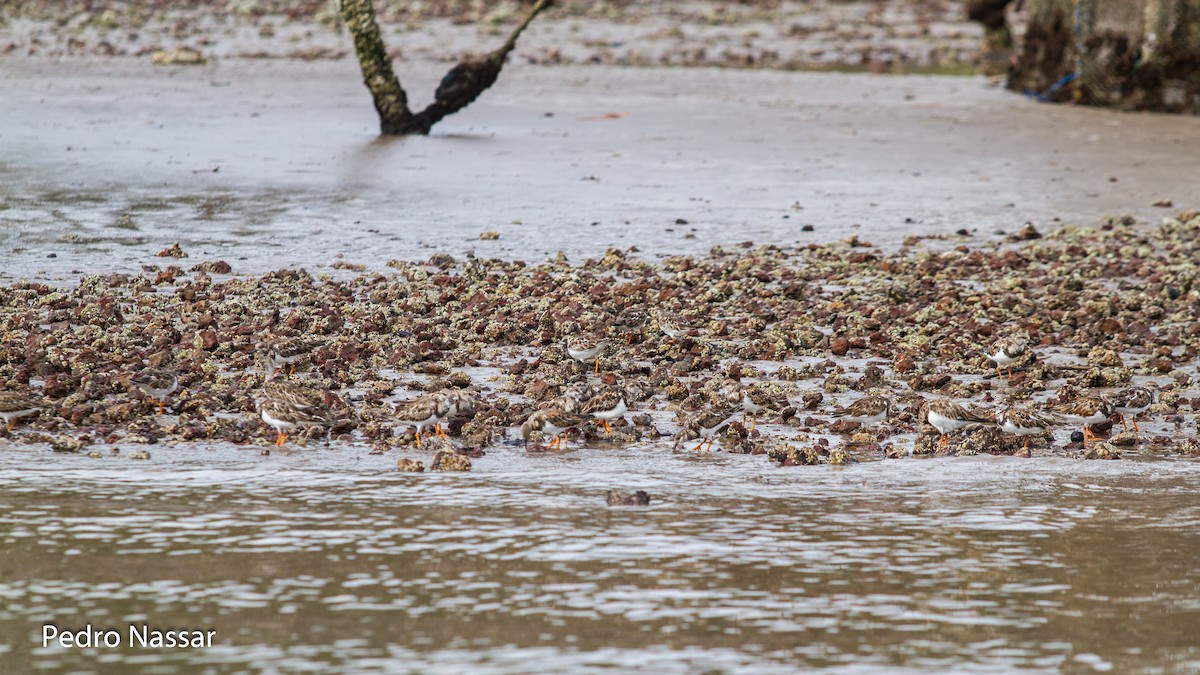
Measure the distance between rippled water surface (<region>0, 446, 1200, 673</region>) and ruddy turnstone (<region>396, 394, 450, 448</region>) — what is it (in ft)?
1.26

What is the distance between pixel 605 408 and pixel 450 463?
1.11 meters

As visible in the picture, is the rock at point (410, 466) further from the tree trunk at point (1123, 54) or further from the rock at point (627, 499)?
the tree trunk at point (1123, 54)

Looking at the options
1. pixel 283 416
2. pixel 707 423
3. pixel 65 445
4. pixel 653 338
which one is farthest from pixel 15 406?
pixel 653 338

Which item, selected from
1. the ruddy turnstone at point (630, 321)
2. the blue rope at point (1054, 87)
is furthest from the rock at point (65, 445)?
the blue rope at point (1054, 87)

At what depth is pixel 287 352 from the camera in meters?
10.5

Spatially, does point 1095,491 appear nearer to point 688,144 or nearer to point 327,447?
point 327,447

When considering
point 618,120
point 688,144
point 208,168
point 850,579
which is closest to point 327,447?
point 850,579

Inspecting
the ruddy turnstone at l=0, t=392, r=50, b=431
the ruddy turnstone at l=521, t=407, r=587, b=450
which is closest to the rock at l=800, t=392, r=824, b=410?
the ruddy turnstone at l=521, t=407, r=587, b=450

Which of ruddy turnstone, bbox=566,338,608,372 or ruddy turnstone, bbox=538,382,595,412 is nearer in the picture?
ruddy turnstone, bbox=538,382,595,412

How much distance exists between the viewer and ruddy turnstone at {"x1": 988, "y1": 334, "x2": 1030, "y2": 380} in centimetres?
1065

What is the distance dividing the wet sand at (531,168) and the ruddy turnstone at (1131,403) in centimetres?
562

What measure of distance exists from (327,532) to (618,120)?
15321 mm

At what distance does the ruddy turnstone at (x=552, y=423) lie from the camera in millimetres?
9000

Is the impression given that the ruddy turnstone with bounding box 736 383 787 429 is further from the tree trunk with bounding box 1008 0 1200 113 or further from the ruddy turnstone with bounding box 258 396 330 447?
the tree trunk with bounding box 1008 0 1200 113
